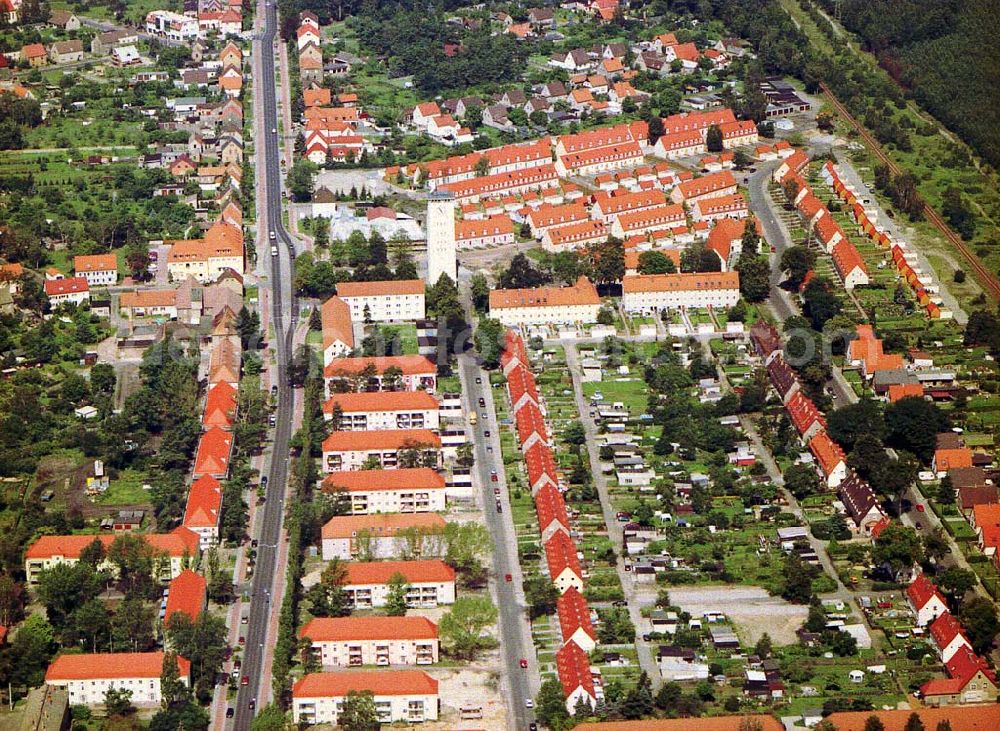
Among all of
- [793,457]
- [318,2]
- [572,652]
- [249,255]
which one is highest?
[318,2]

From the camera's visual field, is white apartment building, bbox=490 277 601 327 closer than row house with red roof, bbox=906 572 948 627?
No

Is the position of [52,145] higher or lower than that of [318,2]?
lower

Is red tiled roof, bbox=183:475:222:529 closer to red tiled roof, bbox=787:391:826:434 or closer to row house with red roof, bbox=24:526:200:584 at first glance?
row house with red roof, bbox=24:526:200:584

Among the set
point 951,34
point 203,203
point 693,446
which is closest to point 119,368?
point 203,203

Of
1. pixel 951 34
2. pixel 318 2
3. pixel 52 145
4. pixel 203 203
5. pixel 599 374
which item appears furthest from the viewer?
pixel 318 2

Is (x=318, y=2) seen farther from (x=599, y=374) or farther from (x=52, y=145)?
(x=599, y=374)

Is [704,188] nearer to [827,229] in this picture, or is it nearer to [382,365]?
[827,229]

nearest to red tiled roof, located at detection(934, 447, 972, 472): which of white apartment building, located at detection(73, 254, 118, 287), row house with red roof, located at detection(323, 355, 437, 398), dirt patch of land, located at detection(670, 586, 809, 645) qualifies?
dirt patch of land, located at detection(670, 586, 809, 645)

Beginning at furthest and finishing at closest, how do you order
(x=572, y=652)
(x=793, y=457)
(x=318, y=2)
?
(x=318, y=2) → (x=793, y=457) → (x=572, y=652)
